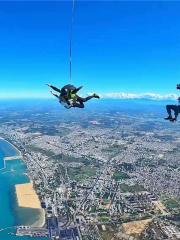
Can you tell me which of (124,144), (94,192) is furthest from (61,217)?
(124,144)

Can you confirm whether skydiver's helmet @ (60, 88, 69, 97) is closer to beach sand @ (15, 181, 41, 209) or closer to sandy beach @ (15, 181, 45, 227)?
sandy beach @ (15, 181, 45, 227)

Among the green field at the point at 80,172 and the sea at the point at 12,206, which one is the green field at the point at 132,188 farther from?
the sea at the point at 12,206

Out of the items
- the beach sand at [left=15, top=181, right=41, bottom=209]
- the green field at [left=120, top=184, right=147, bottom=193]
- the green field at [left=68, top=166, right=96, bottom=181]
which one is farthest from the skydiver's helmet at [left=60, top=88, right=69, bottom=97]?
the green field at [left=68, top=166, right=96, bottom=181]

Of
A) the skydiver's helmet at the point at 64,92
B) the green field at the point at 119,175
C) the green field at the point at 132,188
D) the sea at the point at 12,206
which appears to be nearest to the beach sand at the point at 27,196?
the sea at the point at 12,206

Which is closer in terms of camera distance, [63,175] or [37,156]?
[63,175]

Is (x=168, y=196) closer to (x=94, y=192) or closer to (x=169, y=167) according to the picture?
(x=94, y=192)

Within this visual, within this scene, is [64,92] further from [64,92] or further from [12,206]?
[12,206]
